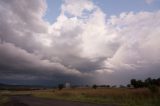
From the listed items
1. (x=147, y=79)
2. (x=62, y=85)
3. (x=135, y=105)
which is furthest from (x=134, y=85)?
(x=62, y=85)

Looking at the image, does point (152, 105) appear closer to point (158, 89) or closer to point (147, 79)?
point (158, 89)

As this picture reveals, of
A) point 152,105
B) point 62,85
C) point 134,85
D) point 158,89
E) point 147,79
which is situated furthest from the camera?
point 62,85

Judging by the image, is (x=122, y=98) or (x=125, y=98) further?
(x=122, y=98)

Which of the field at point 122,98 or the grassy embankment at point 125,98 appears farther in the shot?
the field at point 122,98

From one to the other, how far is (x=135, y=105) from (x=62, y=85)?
138385 millimetres

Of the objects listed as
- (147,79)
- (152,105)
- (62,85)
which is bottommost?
(152,105)

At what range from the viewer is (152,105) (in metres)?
27.6

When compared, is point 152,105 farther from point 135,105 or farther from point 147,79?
point 147,79

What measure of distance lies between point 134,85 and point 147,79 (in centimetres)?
1082

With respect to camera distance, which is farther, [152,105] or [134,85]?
[134,85]

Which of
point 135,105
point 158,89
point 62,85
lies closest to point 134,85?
point 158,89

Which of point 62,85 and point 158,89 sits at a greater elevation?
point 62,85

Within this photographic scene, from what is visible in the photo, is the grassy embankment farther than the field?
No

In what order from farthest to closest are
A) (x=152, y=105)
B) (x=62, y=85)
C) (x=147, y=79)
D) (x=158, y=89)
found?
(x=62, y=85) < (x=147, y=79) < (x=158, y=89) < (x=152, y=105)
